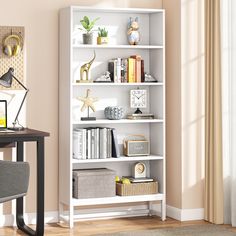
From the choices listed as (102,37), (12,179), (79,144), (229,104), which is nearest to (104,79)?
(102,37)

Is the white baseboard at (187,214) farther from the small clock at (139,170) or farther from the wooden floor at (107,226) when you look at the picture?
the small clock at (139,170)

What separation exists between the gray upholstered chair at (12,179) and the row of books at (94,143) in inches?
43.9

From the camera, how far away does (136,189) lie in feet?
18.8

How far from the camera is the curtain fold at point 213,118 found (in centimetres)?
552

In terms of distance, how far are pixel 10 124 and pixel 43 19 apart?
953 mm

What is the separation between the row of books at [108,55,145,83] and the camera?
566 centimetres

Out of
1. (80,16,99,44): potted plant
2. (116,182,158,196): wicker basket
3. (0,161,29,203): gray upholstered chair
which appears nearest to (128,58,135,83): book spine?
(80,16,99,44): potted plant

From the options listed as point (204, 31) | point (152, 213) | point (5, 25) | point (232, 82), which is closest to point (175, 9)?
point (204, 31)

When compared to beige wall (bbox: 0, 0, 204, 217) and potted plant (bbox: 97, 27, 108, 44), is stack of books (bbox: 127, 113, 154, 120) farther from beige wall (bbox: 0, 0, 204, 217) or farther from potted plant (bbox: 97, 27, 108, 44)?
potted plant (bbox: 97, 27, 108, 44)

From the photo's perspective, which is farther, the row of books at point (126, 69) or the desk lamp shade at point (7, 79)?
the row of books at point (126, 69)

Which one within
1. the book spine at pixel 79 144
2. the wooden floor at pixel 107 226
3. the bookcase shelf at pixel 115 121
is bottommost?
the wooden floor at pixel 107 226

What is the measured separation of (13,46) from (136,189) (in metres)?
1.65

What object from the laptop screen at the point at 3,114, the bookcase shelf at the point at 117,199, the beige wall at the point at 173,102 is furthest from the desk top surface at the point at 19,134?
the beige wall at the point at 173,102

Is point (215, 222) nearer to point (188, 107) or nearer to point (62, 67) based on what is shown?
point (188, 107)
